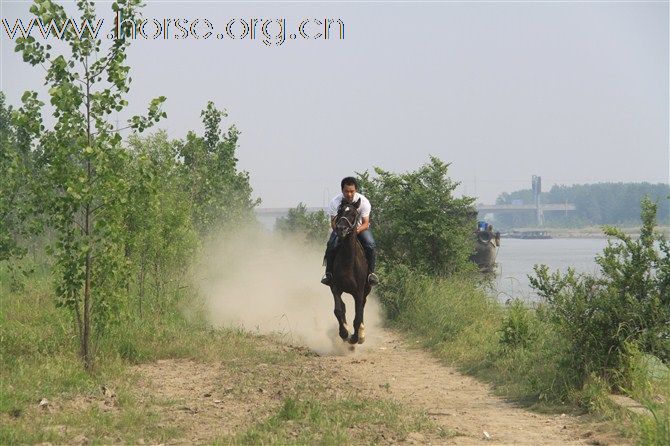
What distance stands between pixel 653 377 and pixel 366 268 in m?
6.11

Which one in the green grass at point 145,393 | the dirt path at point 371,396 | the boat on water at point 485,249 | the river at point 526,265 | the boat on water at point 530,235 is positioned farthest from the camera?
Result: the boat on water at point 530,235

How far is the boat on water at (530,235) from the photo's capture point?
495 feet

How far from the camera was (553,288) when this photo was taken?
11.2m

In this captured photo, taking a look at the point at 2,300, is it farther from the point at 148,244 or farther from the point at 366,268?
the point at 366,268

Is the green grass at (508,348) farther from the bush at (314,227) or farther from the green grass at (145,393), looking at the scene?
the bush at (314,227)

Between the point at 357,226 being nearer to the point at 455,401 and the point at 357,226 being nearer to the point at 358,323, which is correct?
the point at 358,323

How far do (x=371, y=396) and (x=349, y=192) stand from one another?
4.78 m

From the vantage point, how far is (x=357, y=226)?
15031 mm

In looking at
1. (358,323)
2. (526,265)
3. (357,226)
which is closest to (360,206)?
(357,226)

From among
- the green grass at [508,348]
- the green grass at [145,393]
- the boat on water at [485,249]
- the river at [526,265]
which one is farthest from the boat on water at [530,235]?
Answer: the green grass at [145,393]

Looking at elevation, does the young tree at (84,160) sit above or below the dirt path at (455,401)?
above

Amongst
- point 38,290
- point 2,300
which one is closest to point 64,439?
point 2,300

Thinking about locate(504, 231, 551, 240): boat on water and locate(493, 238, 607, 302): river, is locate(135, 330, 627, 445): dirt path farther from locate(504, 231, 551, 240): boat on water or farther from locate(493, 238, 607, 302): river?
locate(504, 231, 551, 240): boat on water

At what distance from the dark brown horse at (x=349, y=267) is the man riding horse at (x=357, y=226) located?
0.31ft
